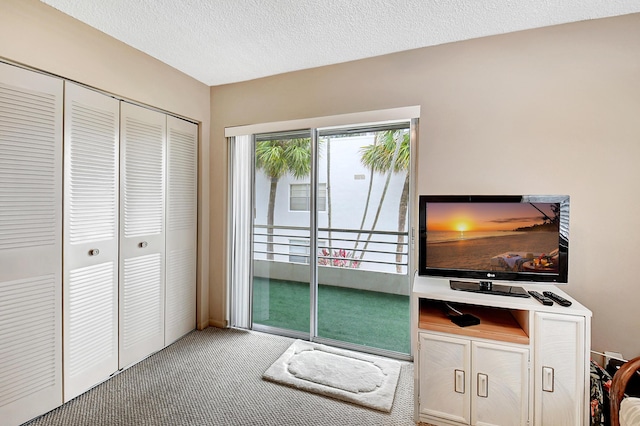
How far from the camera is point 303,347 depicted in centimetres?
261

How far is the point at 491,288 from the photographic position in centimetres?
185

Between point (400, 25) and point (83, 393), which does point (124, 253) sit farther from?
point (400, 25)

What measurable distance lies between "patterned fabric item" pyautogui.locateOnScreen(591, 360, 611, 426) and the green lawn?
120 centimetres

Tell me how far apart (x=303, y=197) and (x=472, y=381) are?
194 cm

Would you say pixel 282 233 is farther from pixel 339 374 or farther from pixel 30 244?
pixel 30 244

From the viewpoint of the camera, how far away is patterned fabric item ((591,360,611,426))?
1581 millimetres

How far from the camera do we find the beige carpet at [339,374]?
1979 millimetres

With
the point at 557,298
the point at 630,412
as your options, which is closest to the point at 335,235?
the point at 557,298

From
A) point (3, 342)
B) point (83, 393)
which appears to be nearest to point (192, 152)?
point (3, 342)

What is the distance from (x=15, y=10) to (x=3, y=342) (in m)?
1.90

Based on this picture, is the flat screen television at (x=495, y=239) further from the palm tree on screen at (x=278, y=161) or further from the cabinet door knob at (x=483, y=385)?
the palm tree on screen at (x=278, y=161)

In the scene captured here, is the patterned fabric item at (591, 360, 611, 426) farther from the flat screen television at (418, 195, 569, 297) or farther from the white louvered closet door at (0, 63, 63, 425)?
the white louvered closet door at (0, 63, 63, 425)

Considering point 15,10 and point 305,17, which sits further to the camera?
point 305,17

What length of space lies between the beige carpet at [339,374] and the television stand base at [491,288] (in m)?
0.88
